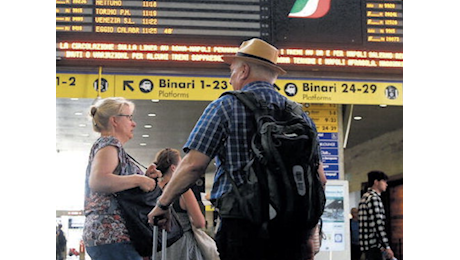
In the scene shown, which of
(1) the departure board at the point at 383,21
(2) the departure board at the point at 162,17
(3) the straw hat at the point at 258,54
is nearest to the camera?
(3) the straw hat at the point at 258,54

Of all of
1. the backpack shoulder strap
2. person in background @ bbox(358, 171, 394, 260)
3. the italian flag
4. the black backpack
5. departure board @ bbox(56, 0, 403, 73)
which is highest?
A: the italian flag

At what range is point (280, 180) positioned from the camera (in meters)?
3.34

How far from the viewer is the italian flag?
8.48 m

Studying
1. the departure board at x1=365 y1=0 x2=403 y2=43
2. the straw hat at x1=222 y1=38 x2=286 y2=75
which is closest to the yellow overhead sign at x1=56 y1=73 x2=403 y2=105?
the departure board at x1=365 y1=0 x2=403 y2=43

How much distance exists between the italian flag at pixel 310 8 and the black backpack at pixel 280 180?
516 cm

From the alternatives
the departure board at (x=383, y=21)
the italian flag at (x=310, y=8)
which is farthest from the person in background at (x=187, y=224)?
the departure board at (x=383, y=21)

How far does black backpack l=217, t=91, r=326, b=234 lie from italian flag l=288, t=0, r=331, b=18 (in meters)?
5.16

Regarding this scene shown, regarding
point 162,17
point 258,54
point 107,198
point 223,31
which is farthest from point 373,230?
point 258,54

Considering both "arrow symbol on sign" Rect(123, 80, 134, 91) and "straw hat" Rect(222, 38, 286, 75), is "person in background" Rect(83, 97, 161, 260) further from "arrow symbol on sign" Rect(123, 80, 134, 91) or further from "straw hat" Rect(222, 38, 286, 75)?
"arrow symbol on sign" Rect(123, 80, 134, 91)

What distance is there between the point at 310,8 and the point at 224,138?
17.3 feet

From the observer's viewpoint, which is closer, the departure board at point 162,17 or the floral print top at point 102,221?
the floral print top at point 102,221

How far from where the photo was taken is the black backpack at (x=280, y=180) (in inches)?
131

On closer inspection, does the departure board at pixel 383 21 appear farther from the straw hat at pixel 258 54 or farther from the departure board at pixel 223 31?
the straw hat at pixel 258 54

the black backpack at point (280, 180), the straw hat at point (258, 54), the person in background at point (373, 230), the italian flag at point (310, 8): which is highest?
the italian flag at point (310, 8)
